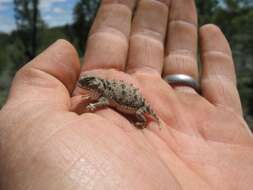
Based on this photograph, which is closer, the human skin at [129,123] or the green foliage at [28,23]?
the human skin at [129,123]

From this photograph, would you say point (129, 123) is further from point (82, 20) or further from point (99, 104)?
point (82, 20)

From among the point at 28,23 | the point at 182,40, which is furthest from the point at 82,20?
the point at 182,40

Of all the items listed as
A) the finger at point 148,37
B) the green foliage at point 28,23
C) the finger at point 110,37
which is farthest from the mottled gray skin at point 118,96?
the green foliage at point 28,23

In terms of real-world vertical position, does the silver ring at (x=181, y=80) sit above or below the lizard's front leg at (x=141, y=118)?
below

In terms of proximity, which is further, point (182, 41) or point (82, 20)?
point (82, 20)

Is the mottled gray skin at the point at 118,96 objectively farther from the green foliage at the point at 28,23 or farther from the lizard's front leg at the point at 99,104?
the green foliage at the point at 28,23

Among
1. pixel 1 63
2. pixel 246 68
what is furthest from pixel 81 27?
pixel 246 68
